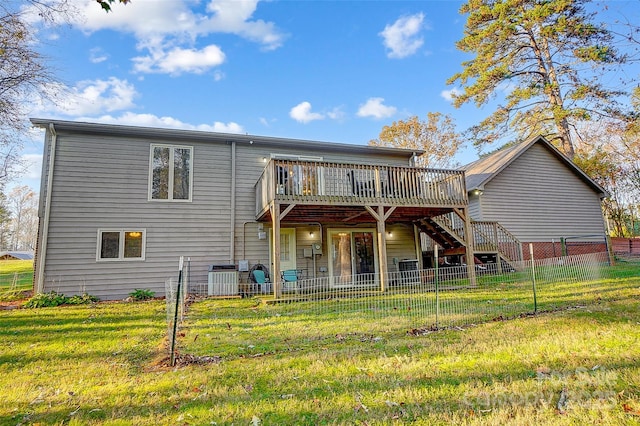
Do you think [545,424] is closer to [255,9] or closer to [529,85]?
[255,9]

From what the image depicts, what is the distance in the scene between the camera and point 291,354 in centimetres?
413

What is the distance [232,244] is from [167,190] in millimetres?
2634

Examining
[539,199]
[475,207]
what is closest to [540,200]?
[539,199]

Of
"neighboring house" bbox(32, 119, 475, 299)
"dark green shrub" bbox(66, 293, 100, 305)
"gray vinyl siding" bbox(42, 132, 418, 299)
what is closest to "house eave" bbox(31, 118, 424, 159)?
"neighboring house" bbox(32, 119, 475, 299)

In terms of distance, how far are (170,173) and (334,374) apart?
29.1 feet

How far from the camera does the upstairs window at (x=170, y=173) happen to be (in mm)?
9984

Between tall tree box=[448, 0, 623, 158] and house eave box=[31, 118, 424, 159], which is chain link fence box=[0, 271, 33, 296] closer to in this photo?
house eave box=[31, 118, 424, 159]

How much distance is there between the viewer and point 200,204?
10.2m

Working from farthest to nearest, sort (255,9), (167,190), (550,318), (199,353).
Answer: (255,9)
(167,190)
(550,318)
(199,353)

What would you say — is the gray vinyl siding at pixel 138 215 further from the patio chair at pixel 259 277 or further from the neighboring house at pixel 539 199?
the neighboring house at pixel 539 199

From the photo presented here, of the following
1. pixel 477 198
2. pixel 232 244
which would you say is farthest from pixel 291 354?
pixel 477 198

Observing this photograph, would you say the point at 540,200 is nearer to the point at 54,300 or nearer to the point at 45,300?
the point at 54,300

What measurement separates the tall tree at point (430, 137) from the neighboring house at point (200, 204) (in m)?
16.5

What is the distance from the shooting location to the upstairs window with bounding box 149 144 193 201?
393 inches
